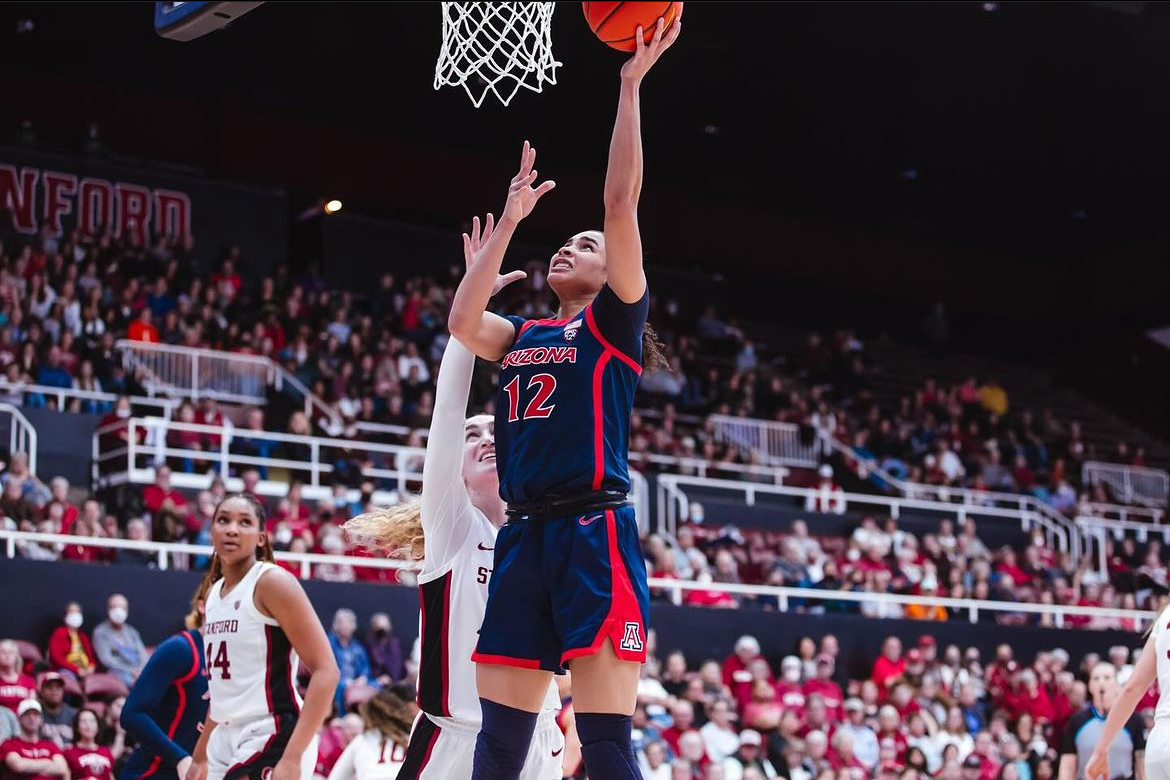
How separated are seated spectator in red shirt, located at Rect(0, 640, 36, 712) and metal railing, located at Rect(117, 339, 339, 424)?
244 inches

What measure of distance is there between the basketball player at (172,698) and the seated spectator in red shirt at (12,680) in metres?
4.61

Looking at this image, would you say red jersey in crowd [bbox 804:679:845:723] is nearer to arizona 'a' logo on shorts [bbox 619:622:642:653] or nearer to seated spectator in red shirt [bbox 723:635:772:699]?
seated spectator in red shirt [bbox 723:635:772:699]

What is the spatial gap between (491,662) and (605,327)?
1012 millimetres

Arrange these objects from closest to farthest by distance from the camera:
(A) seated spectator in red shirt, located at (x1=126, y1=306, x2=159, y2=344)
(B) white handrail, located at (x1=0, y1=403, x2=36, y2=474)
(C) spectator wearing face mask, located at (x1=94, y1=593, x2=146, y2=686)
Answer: (C) spectator wearing face mask, located at (x1=94, y1=593, x2=146, y2=686)
(B) white handrail, located at (x1=0, y1=403, x2=36, y2=474)
(A) seated spectator in red shirt, located at (x1=126, y1=306, x2=159, y2=344)

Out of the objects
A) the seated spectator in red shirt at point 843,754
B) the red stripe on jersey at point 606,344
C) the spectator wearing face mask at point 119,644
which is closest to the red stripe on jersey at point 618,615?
the red stripe on jersey at point 606,344

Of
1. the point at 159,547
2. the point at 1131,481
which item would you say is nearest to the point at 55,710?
the point at 159,547

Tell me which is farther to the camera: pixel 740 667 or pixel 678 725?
pixel 740 667

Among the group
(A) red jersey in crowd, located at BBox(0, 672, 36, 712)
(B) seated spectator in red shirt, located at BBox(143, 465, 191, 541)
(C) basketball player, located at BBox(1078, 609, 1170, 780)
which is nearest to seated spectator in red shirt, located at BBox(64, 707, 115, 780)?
(A) red jersey in crowd, located at BBox(0, 672, 36, 712)

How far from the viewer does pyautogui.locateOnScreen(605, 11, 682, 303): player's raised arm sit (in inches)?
169

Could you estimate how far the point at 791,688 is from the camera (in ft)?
49.9

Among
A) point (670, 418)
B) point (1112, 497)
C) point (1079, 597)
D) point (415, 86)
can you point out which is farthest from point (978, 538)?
point (415, 86)

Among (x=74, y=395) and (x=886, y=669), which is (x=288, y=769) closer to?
(x=74, y=395)

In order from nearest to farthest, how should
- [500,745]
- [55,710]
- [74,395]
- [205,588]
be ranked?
[500,745] < [205,588] < [55,710] < [74,395]

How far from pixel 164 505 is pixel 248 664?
8.28m
